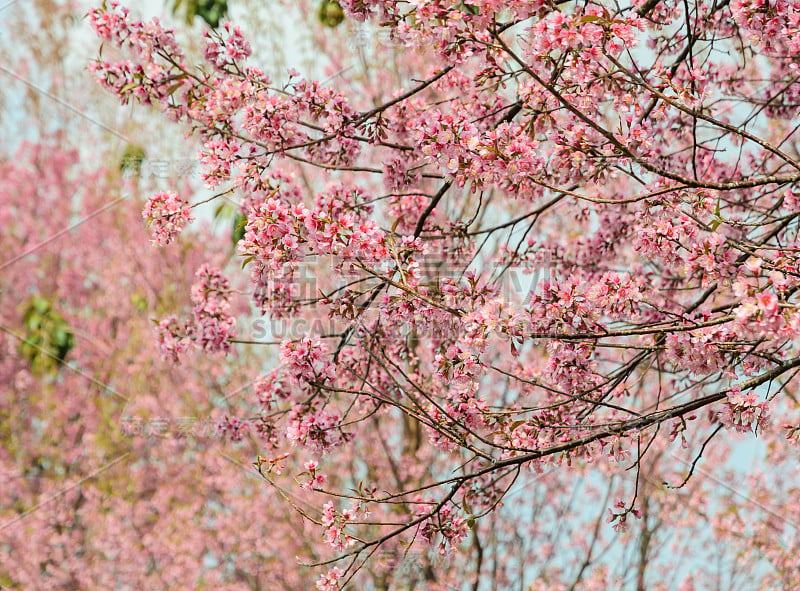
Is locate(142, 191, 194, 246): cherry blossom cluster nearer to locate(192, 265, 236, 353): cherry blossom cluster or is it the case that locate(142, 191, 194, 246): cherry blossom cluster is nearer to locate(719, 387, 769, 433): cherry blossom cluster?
locate(192, 265, 236, 353): cherry blossom cluster

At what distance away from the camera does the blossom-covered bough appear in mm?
2191

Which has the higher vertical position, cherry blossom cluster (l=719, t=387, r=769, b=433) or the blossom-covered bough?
the blossom-covered bough

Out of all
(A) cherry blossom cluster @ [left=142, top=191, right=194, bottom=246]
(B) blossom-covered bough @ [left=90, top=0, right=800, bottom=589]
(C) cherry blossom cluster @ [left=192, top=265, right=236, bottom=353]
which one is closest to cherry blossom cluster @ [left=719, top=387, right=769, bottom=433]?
(B) blossom-covered bough @ [left=90, top=0, right=800, bottom=589]

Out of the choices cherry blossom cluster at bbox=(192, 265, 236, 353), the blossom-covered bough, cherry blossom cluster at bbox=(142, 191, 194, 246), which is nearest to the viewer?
the blossom-covered bough

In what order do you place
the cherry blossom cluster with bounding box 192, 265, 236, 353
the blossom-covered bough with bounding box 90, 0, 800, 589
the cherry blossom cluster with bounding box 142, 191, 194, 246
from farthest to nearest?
the cherry blossom cluster with bounding box 192, 265, 236, 353 < the cherry blossom cluster with bounding box 142, 191, 194, 246 < the blossom-covered bough with bounding box 90, 0, 800, 589

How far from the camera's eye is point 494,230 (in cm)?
304

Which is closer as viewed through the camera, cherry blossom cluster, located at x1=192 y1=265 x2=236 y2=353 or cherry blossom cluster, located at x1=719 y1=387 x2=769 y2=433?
cherry blossom cluster, located at x1=719 y1=387 x2=769 y2=433

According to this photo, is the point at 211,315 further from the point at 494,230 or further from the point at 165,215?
the point at 494,230

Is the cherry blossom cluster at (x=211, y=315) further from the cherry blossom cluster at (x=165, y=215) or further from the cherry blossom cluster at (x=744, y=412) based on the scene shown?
the cherry blossom cluster at (x=744, y=412)

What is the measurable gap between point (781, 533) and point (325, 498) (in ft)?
11.3

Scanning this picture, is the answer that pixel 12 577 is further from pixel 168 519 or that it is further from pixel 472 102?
pixel 472 102

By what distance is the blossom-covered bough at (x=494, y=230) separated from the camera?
2191mm

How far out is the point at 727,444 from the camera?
6.81 metres

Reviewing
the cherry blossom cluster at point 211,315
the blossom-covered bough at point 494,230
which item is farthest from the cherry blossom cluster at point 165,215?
the cherry blossom cluster at point 211,315
